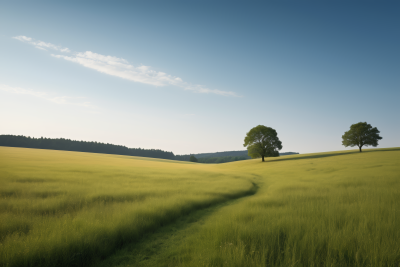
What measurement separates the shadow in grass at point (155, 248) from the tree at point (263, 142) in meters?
43.6

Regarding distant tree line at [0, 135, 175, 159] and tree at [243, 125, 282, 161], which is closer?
tree at [243, 125, 282, 161]

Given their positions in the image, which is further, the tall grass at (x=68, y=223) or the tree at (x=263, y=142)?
the tree at (x=263, y=142)

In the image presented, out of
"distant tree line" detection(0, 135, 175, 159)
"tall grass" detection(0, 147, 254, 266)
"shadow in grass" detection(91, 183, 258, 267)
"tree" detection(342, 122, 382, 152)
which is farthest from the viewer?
"distant tree line" detection(0, 135, 175, 159)

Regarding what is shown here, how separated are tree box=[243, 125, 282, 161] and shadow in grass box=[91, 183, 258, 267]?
43598 millimetres

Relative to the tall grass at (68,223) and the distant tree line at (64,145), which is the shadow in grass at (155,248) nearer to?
the tall grass at (68,223)

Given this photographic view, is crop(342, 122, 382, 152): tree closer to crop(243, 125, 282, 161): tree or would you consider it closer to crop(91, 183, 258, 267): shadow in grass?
crop(243, 125, 282, 161): tree

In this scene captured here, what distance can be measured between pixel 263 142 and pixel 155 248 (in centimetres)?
4737

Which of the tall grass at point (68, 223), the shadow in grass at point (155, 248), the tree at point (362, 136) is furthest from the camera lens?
the tree at point (362, 136)

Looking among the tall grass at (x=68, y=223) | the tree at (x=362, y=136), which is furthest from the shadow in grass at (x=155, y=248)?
the tree at (x=362, y=136)

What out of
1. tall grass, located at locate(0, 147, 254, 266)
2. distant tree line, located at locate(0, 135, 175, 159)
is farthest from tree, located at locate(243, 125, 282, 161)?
distant tree line, located at locate(0, 135, 175, 159)

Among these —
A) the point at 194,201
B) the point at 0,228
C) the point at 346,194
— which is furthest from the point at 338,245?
the point at 0,228

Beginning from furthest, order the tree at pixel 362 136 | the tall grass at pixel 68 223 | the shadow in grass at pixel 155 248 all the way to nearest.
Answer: the tree at pixel 362 136 → the shadow in grass at pixel 155 248 → the tall grass at pixel 68 223

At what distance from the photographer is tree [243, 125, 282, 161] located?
48.5 meters

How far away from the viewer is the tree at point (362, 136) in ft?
159
